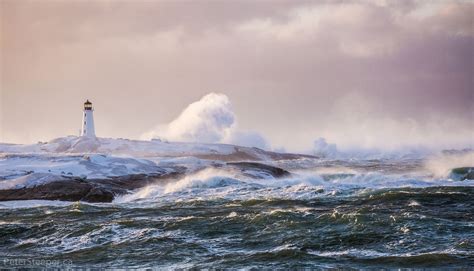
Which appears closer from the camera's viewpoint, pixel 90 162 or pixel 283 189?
pixel 283 189

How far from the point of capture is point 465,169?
56.7 meters

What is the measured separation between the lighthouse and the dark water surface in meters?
70.4

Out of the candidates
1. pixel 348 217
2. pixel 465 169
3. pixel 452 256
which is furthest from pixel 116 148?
pixel 452 256

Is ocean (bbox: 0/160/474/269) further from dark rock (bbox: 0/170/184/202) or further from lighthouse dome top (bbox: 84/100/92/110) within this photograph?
lighthouse dome top (bbox: 84/100/92/110)

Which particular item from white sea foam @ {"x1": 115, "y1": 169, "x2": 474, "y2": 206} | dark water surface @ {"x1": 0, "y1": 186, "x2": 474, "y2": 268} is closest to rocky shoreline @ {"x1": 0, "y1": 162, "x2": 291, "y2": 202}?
white sea foam @ {"x1": 115, "y1": 169, "x2": 474, "y2": 206}

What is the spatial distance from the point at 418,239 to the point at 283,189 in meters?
21.1

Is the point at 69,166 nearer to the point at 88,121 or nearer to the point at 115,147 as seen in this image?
the point at 88,121

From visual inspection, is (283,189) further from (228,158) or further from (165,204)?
(228,158)

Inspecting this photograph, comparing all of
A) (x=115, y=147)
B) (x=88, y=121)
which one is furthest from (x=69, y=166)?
(x=115, y=147)

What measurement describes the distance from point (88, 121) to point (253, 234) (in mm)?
88278

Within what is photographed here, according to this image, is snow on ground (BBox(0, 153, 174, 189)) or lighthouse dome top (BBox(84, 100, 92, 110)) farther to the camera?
lighthouse dome top (BBox(84, 100, 92, 110))

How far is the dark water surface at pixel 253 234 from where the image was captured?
20.2m

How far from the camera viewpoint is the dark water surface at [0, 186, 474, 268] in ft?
66.1

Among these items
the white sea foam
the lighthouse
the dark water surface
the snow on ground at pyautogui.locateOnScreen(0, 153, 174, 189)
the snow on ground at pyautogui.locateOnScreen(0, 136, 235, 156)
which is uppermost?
the lighthouse
